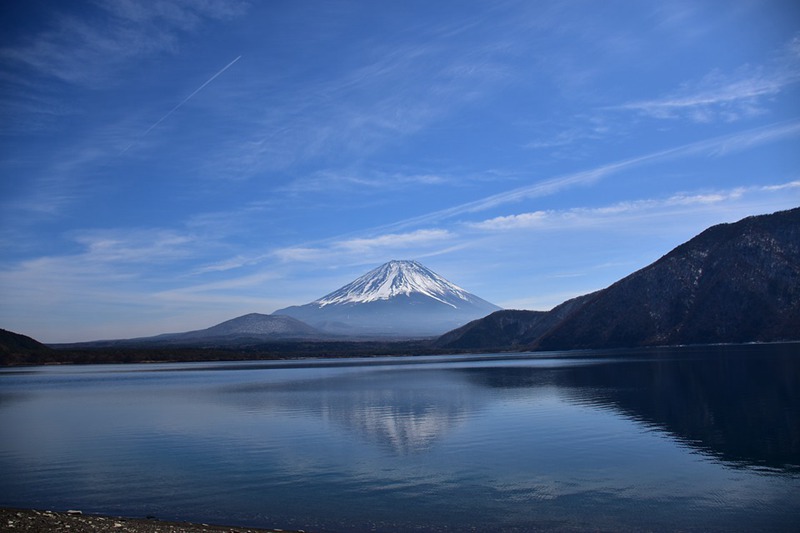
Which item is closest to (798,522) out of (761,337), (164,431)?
(164,431)

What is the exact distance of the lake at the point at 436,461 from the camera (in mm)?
22656

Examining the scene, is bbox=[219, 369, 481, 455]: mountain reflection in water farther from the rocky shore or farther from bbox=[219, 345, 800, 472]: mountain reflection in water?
the rocky shore

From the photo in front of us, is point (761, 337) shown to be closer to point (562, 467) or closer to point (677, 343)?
point (677, 343)

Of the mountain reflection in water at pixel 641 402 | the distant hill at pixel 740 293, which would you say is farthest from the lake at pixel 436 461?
the distant hill at pixel 740 293

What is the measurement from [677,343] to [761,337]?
2336 cm

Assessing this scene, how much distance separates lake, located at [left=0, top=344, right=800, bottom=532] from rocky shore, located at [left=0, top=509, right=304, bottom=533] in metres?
1.54

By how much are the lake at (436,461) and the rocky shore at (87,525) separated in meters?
1.54

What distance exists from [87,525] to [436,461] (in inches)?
693

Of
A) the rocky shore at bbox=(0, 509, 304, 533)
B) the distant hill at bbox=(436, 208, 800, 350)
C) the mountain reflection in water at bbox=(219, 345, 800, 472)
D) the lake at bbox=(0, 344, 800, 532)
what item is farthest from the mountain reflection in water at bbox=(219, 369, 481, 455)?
the distant hill at bbox=(436, 208, 800, 350)

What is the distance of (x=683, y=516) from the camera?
70.8ft

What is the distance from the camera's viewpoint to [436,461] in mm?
32281

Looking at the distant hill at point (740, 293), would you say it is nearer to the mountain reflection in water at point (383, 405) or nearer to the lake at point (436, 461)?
the lake at point (436, 461)

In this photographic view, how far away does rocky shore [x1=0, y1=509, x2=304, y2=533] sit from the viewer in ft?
64.9

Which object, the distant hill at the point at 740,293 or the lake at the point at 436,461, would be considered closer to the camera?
the lake at the point at 436,461
